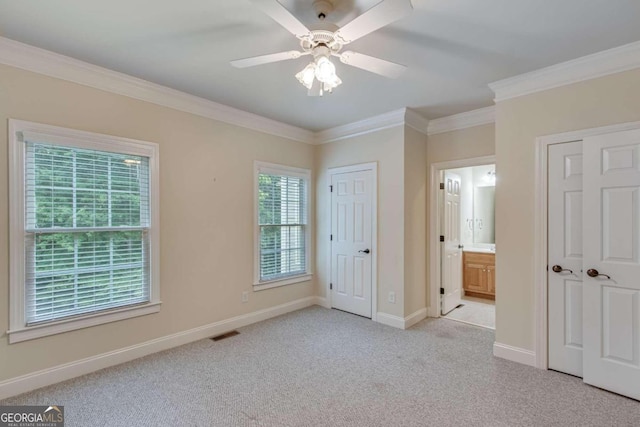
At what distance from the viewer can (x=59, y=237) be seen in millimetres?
2527

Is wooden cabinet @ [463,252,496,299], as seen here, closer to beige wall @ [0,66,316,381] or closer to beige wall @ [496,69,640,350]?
beige wall @ [496,69,640,350]

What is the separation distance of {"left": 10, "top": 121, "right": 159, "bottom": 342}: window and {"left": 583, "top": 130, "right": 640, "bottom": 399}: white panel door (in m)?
3.81

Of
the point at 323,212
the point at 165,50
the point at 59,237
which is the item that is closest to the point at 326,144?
the point at 323,212

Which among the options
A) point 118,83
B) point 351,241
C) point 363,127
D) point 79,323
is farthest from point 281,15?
point 351,241

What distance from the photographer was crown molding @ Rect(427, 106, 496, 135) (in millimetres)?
3619

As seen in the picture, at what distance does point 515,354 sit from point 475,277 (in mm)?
2422

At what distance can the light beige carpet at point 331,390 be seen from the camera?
209 cm

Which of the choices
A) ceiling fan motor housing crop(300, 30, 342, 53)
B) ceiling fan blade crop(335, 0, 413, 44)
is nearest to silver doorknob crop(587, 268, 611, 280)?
ceiling fan blade crop(335, 0, 413, 44)

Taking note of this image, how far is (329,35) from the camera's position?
179cm

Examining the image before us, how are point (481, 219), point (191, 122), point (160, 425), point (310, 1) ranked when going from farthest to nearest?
point (481, 219), point (191, 122), point (160, 425), point (310, 1)

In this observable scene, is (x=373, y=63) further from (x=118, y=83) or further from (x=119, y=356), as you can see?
(x=119, y=356)

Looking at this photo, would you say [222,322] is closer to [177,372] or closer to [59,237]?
[177,372]

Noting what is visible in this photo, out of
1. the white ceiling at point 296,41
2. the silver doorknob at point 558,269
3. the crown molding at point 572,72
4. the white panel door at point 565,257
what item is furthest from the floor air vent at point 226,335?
the crown molding at point 572,72

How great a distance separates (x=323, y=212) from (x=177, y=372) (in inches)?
107
